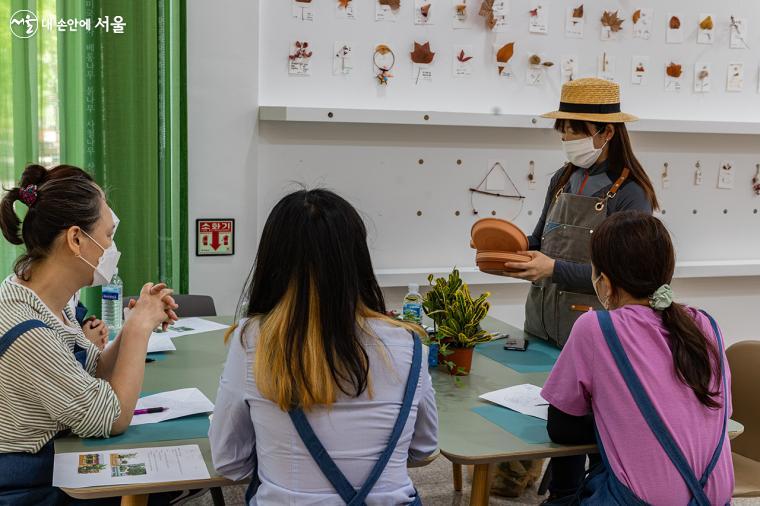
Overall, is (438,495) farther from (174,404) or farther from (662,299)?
(662,299)

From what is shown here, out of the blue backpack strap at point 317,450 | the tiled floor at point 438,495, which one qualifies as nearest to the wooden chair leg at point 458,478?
the tiled floor at point 438,495

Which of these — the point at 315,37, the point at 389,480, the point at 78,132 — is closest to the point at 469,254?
the point at 315,37

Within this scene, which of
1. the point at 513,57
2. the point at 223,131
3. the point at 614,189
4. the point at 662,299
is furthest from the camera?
the point at 513,57

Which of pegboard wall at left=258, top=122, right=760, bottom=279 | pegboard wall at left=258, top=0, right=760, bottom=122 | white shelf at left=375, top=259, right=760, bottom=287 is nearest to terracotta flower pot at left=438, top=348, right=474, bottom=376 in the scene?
white shelf at left=375, top=259, right=760, bottom=287

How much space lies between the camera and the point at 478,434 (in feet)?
6.48

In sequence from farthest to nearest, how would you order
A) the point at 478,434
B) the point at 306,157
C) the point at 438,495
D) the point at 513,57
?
the point at 513,57 < the point at 306,157 < the point at 438,495 < the point at 478,434

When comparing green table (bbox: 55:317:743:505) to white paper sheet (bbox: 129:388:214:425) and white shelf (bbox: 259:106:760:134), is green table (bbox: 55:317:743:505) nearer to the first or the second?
white paper sheet (bbox: 129:388:214:425)

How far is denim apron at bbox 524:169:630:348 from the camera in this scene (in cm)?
277

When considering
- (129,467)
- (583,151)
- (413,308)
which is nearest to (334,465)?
(129,467)

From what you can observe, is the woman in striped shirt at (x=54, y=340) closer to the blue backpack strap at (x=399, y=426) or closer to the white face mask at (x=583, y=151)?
the blue backpack strap at (x=399, y=426)

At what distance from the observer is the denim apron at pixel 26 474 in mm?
1758

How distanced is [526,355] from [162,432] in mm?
1297

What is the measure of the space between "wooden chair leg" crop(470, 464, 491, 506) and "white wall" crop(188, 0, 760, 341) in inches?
83.3

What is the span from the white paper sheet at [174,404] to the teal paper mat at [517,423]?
74 centimetres
